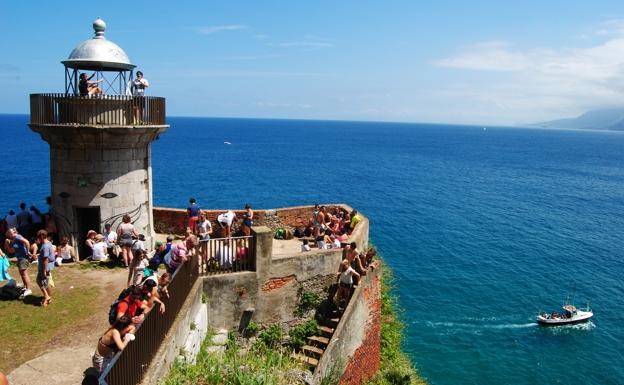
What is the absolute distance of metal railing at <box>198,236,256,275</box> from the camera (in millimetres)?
12641

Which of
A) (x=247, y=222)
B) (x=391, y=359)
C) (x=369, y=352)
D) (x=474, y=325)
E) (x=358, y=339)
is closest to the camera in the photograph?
(x=358, y=339)

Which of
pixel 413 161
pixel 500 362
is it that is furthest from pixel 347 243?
pixel 413 161

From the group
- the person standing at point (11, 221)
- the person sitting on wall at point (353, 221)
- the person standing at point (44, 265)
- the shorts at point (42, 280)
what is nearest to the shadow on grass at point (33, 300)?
the person standing at point (44, 265)

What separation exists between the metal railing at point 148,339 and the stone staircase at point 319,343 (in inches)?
148

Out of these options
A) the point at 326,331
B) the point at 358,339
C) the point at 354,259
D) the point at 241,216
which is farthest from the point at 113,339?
the point at 241,216

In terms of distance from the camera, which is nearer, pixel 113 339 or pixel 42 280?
pixel 113 339

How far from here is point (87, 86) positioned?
1378 centimetres

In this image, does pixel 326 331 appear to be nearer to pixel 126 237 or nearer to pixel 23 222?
pixel 126 237

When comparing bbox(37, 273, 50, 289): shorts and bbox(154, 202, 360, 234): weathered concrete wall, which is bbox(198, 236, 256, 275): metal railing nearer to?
bbox(37, 273, 50, 289): shorts

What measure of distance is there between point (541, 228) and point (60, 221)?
44.2 metres

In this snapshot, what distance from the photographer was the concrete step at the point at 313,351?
13328mm

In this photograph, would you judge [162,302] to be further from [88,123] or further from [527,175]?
[527,175]

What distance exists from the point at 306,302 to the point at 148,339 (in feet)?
20.6

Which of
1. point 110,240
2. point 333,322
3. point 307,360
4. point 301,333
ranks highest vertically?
point 110,240
